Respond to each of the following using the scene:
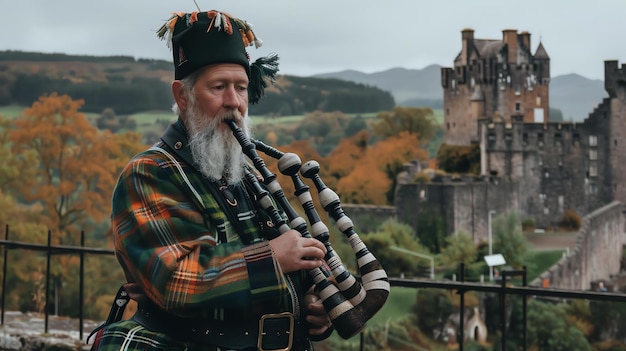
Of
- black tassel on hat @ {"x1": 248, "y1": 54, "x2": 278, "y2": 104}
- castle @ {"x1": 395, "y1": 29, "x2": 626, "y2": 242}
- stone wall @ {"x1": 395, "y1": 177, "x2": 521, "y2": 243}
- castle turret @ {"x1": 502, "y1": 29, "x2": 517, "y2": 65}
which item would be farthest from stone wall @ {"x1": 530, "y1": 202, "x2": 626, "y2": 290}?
black tassel on hat @ {"x1": 248, "y1": 54, "x2": 278, "y2": 104}

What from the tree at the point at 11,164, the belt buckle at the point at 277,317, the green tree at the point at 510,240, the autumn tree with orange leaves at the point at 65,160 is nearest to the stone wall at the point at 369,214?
the green tree at the point at 510,240

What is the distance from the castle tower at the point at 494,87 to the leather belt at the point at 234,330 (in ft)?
251

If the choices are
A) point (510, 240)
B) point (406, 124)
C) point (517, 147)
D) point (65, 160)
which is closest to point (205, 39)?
point (65, 160)

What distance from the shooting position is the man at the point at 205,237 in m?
2.62

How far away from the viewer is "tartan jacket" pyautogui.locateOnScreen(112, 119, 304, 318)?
8.54 ft

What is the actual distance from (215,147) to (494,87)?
7865 centimetres

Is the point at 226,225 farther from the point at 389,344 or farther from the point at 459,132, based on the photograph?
the point at 459,132

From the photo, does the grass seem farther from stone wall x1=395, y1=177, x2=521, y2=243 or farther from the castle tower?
the castle tower

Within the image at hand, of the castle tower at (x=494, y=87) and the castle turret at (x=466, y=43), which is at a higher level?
the castle turret at (x=466, y=43)

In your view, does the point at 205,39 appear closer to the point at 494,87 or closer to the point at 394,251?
the point at 394,251

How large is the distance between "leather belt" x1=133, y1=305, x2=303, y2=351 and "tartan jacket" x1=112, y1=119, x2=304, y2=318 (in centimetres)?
4

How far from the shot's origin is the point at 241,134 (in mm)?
2797

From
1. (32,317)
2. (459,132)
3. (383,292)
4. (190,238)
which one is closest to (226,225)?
(190,238)

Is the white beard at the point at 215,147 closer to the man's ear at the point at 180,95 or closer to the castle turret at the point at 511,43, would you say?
the man's ear at the point at 180,95
